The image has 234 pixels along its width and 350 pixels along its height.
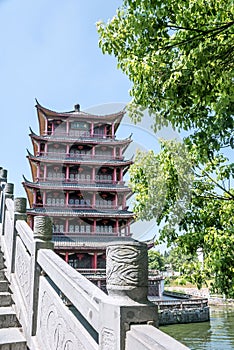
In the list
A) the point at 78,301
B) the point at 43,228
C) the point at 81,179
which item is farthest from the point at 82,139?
the point at 78,301

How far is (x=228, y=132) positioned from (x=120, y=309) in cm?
252

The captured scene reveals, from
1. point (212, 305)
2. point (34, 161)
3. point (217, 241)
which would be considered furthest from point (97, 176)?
point (217, 241)

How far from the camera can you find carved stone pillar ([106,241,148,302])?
1.40 metres

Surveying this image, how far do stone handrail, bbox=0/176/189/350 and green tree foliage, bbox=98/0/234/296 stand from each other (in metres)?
1.80

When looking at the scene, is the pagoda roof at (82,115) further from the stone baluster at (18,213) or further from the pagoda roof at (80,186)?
the stone baluster at (18,213)

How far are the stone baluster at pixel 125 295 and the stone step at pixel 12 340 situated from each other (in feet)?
4.28

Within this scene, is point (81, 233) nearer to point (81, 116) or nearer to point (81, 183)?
point (81, 183)

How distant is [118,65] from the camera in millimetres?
3600

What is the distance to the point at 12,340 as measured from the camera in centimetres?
252

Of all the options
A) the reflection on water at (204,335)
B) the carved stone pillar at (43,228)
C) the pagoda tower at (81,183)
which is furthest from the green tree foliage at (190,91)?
the pagoda tower at (81,183)

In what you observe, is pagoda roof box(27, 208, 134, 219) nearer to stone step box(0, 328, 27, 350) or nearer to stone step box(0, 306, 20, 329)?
stone step box(0, 306, 20, 329)

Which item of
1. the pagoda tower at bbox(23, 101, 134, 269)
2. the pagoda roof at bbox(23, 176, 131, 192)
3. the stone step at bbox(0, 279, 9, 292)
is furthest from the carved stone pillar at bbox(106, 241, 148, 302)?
the pagoda roof at bbox(23, 176, 131, 192)

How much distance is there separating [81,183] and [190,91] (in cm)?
2027

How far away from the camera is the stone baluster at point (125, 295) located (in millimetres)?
1357
